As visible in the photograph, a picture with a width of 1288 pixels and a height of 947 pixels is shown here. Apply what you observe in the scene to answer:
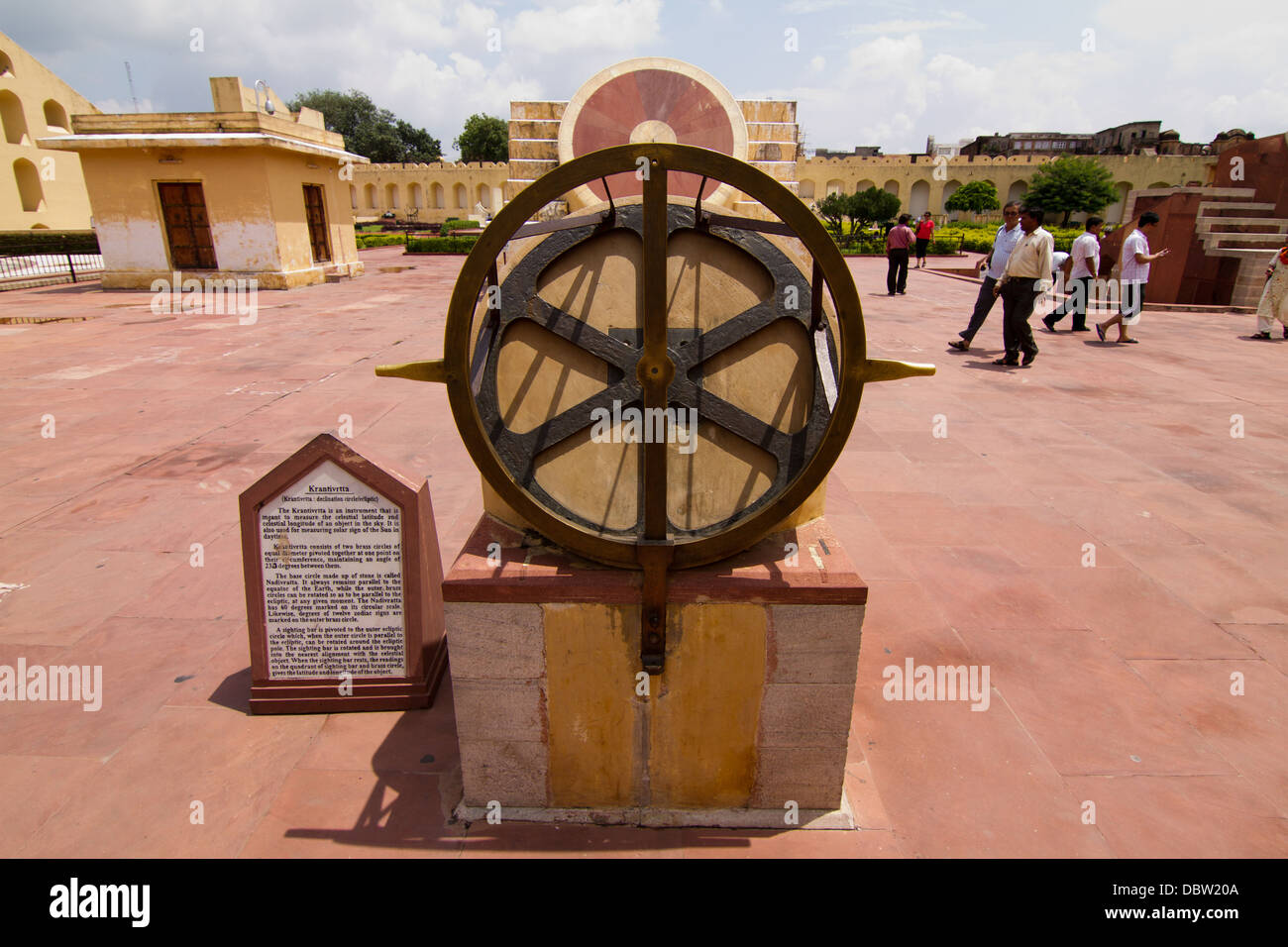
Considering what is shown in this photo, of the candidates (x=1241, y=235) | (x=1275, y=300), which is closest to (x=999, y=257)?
(x=1275, y=300)

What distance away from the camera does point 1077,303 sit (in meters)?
11.7

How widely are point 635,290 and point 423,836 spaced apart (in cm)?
201

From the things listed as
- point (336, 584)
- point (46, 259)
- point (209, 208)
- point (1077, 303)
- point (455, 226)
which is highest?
point (455, 226)

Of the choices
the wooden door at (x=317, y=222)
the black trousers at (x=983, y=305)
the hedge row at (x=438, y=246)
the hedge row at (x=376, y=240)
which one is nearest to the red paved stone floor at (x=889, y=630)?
the black trousers at (x=983, y=305)

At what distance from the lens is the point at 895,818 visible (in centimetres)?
250

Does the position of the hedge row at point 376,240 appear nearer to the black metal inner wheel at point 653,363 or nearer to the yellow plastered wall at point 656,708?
the black metal inner wheel at point 653,363

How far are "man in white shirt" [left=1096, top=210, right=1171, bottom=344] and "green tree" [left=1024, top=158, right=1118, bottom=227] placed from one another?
33.9m

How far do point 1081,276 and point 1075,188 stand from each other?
35146 mm

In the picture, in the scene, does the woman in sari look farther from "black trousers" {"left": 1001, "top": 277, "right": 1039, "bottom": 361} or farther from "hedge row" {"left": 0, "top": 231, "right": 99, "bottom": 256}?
"hedge row" {"left": 0, "top": 231, "right": 99, "bottom": 256}

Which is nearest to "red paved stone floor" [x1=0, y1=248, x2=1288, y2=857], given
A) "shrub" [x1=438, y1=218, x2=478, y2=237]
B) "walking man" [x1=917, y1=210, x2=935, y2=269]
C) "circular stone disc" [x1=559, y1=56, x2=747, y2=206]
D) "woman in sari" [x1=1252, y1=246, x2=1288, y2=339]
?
"circular stone disc" [x1=559, y1=56, x2=747, y2=206]

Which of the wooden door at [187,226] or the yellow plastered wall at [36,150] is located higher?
the yellow plastered wall at [36,150]

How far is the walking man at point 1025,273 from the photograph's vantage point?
825 cm

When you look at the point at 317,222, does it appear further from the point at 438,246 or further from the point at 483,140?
the point at 483,140

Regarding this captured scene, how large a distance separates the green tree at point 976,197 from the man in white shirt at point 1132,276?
37.5 meters
